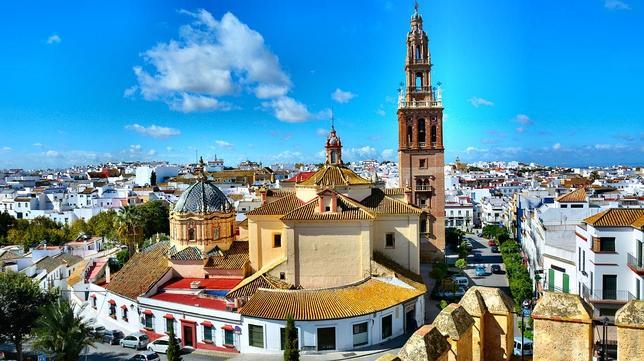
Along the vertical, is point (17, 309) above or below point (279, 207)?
below

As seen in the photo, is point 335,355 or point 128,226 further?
point 128,226

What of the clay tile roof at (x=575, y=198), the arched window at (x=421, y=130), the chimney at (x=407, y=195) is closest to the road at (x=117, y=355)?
the chimney at (x=407, y=195)

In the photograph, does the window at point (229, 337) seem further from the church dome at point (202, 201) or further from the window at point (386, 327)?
the church dome at point (202, 201)

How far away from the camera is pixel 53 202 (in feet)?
304

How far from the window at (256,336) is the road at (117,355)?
1436mm

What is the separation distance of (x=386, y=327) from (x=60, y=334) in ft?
51.9

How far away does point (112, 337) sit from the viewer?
30672 mm

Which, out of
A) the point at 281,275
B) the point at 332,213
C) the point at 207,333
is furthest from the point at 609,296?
the point at 207,333

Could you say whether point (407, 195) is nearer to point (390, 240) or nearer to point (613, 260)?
point (390, 240)

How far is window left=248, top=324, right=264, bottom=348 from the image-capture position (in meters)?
26.8

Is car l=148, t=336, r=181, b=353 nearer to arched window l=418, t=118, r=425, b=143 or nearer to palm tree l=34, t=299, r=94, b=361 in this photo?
palm tree l=34, t=299, r=94, b=361

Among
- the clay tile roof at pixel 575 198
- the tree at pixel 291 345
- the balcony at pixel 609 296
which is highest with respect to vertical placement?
the clay tile roof at pixel 575 198

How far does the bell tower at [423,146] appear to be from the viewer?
1821 inches

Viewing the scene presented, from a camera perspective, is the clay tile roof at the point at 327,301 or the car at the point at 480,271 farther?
the car at the point at 480,271
